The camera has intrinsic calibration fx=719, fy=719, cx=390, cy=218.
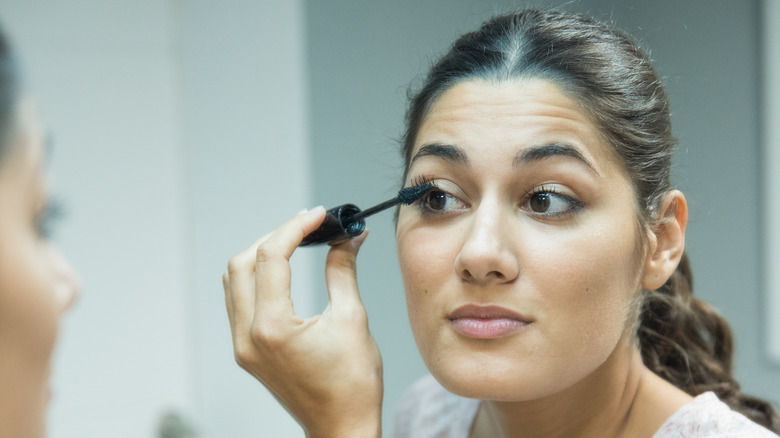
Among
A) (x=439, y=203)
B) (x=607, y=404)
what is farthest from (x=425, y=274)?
(x=607, y=404)

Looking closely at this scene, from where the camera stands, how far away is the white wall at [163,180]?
1.45 m

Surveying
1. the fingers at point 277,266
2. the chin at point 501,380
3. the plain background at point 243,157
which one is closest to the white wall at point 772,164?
the plain background at point 243,157

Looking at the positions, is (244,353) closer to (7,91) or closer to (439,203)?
(439,203)

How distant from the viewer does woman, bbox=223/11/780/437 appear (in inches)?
28.5

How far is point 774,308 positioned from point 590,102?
38.5 inches

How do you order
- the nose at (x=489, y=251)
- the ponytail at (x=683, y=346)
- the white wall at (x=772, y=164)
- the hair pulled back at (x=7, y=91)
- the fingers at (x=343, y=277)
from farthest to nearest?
the white wall at (x=772, y=164), the ponytail at (x=683, y=346), the fingers at (x=343, y=277), the nose at (x=489, y=251), the hair pulled back at (x=7, y=91)

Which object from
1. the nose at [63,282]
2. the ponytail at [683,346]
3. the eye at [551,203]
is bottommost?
the ponytail at [683,346]

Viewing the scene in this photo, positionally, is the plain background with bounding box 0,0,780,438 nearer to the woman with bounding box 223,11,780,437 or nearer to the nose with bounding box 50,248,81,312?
the woman with bounding box 223,11,780,437

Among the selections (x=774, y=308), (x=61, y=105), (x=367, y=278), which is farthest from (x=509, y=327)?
(x=61, y=105)

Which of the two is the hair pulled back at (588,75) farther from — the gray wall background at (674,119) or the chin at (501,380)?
the gray wall background at (674,119)

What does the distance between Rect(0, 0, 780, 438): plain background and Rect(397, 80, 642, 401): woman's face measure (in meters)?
0.64

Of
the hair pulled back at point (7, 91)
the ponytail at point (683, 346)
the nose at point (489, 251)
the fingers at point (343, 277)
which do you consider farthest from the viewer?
the ponytail at point (683, 346)

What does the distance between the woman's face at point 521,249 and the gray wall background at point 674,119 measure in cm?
59

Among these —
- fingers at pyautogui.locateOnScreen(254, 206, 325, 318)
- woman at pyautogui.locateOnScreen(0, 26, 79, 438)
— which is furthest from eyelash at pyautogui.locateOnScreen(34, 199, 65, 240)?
fingers at pyautogui.locateOnScreen(254, 206, 325, 318)
